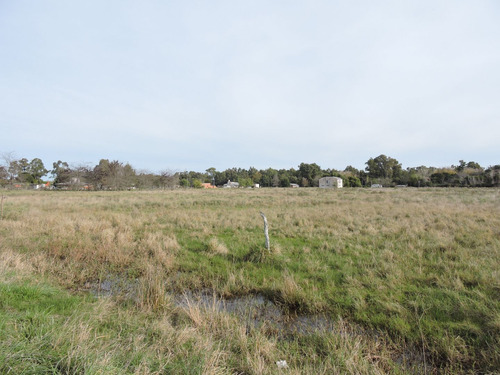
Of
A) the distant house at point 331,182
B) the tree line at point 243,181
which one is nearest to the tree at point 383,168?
the tree line at point 243,181

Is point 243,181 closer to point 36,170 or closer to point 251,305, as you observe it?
point 36,170

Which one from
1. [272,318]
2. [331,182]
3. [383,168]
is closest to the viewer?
[272,318]

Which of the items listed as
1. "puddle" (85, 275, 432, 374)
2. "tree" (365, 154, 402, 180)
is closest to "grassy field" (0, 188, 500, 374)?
"puddle" (85, 275, 432, 374)

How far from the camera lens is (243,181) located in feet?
327

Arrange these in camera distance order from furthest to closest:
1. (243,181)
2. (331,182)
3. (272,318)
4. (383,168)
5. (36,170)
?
(243,181) → (383,168) → (331,182) → (36,170) → (272,318)

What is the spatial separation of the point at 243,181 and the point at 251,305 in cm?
9502

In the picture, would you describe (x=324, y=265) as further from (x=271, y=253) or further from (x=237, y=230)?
(x=237, y=230)

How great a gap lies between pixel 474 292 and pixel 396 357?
2.95 m

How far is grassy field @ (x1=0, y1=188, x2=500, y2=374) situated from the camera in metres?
2.88

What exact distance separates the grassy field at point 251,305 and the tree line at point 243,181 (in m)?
63.0

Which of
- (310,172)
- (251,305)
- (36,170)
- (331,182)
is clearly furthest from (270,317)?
(36,170)

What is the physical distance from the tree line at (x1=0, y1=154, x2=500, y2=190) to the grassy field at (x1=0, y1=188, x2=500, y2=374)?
63.0 metres

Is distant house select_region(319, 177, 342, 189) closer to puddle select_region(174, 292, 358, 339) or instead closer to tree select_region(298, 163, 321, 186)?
tree select_region(298, 163, 321, 186)

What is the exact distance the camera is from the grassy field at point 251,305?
9.46 feet
